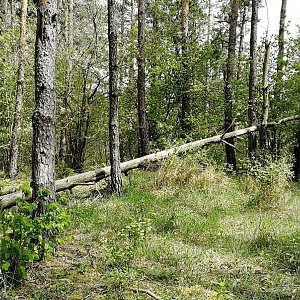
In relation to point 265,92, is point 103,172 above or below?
below

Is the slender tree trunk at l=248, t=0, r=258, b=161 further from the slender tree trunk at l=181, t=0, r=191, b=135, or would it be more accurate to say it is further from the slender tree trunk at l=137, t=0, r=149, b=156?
the slender tree trunk at l=137, t=0, r=149, b=156

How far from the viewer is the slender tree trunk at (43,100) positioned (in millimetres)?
4477

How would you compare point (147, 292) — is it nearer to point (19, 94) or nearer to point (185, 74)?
point (19, 94)

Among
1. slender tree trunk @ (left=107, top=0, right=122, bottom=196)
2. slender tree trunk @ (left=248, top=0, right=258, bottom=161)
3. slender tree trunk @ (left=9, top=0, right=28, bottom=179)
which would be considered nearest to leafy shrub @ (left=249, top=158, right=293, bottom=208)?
slender tree trunk @ (left=107, top=0, right=122, bottom=196)

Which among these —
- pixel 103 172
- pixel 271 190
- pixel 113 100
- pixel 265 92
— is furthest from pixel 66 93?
pixel 271 190

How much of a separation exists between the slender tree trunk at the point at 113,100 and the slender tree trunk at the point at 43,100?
2.96 metres

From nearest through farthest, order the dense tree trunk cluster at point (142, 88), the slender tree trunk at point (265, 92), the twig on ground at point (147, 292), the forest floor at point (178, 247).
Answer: the twig on ground at point (147, 292) → the forest floor at point (178, 247) → the slender tree trunk at point (265, 92) → the dense tree trunk cluster at point (142, 88)

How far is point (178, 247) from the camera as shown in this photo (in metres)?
5.01

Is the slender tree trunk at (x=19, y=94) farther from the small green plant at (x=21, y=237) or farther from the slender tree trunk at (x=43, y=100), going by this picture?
the small green plant at (x=21, y=237)

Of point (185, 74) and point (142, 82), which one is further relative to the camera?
point (185, 74)

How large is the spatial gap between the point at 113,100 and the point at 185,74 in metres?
6.41

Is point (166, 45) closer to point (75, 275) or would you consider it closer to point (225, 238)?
point (225, 238)

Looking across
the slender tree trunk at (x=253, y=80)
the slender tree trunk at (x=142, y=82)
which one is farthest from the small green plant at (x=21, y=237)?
the slender tree trunk at (x=253, y=80)

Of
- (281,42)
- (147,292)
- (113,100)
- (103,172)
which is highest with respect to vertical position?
(281,42)
